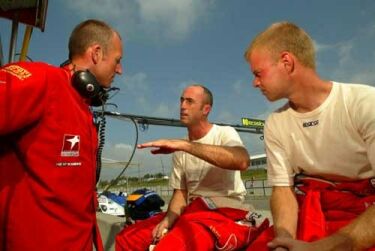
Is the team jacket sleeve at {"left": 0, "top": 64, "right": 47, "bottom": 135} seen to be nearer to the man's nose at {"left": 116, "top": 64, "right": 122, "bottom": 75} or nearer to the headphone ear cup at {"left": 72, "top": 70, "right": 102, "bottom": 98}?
the headphone ear cup at {"left": 72, "top": 70, "right": 102, "bottom": 98}

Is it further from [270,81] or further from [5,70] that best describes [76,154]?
[270,81]

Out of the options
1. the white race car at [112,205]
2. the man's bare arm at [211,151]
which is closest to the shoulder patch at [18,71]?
the man's bare arm at [211,151]

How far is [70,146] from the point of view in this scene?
5.72ft

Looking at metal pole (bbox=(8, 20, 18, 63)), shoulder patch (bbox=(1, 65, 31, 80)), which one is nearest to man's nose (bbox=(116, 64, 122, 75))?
shoulder patch (bbox=(1, 65, 31, 80))

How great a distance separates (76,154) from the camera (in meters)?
1.77

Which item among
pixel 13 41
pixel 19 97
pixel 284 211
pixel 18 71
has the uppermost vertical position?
pixel 13 41

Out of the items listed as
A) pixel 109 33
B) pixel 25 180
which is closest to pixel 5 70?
pixel 25 180

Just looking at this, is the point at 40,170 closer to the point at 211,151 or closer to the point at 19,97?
the point at 19,97

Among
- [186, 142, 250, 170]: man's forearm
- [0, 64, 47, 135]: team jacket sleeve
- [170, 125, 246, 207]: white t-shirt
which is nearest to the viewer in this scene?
[0, 64, 47, 135]: team jacket sleeve

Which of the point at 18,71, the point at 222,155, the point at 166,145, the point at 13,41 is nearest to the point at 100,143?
the point at 166,145

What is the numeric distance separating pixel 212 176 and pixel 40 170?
70.1 inches

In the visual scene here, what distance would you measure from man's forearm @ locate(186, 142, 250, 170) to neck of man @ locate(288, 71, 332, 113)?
0.81 meters

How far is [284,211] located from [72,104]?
3.90ft

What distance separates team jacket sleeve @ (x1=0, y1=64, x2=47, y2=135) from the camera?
4.78ft
